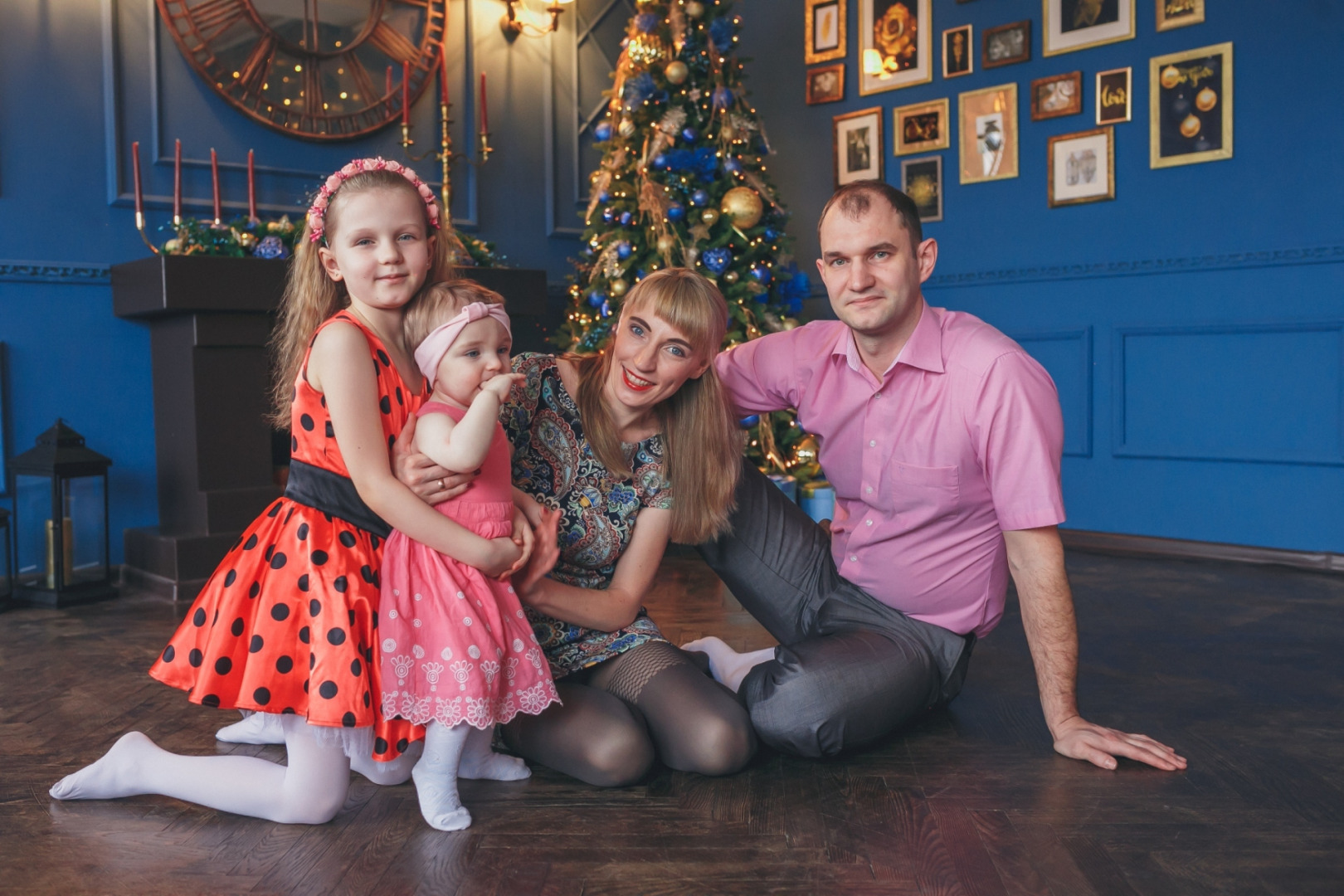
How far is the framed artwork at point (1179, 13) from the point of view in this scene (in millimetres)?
4270

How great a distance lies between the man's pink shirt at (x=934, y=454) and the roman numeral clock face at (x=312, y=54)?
9.96 feet

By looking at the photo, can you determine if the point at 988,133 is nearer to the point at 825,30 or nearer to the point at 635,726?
the point at 825,30

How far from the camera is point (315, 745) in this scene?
1.81 meters

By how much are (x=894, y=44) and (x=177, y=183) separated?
333 cm

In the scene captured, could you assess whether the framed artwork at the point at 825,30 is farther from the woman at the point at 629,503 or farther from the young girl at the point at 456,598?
the young girl at the point at 456,598

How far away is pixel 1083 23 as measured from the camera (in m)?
4.59

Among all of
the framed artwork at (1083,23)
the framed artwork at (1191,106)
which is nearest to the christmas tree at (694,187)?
the framed artwork at (1083,23)

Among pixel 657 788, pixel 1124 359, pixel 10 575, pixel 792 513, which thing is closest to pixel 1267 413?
pixel 1124 359

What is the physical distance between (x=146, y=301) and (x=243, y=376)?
41 cm

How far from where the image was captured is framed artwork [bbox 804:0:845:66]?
5.39 m

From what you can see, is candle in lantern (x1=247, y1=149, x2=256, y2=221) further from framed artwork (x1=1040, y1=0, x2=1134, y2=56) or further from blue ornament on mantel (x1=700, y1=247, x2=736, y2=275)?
framed artwork (x1=1040, y1=0, x2=1134, y2=56)

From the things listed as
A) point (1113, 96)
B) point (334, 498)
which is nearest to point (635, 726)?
point (334, 498)

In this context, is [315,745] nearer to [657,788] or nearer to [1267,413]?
[657,788]

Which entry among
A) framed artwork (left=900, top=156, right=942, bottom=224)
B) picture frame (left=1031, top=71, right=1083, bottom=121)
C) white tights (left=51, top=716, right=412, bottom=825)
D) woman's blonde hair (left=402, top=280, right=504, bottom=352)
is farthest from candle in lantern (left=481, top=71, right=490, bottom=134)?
white tights (left=51, top=716, right=412, bottom=825)
